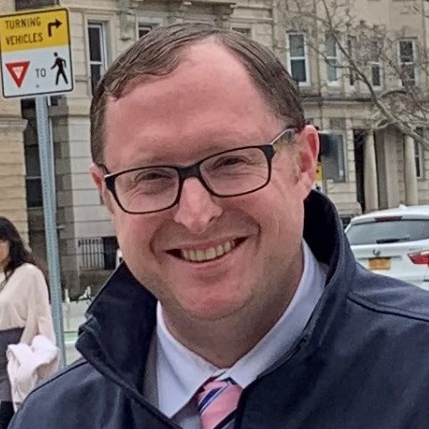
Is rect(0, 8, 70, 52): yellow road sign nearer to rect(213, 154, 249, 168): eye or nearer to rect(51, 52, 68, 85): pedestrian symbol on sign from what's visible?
rect(51, 52, 68, 85): pedestrian symbol on sign

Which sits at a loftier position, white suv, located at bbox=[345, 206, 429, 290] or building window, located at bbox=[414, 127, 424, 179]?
building window, located at bbox=[414, 127, 424, 179]

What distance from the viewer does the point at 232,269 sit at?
211cm

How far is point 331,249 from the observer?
2.31 metres

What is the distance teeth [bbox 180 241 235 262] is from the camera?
212 cm

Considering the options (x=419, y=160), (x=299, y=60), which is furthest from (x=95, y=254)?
(x=419, y=160)

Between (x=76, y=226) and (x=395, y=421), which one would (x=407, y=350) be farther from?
(x=76, y=226)

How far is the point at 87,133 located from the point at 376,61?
326 inches

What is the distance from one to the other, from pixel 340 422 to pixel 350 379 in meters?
0.08

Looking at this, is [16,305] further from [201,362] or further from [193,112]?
[193,112]

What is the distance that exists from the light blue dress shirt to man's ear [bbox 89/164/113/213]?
239mm

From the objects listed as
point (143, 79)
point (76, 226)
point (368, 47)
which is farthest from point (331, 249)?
point (76, 226)

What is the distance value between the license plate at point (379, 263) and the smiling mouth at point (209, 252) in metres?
14.3

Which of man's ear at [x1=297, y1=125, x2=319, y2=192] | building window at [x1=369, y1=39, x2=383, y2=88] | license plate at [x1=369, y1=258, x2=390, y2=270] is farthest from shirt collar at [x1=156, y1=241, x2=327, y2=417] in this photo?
building window at [x1=369, y1=39, x2=383, y2=88]

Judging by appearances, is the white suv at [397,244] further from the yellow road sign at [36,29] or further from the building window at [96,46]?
the building window at [96,46]
